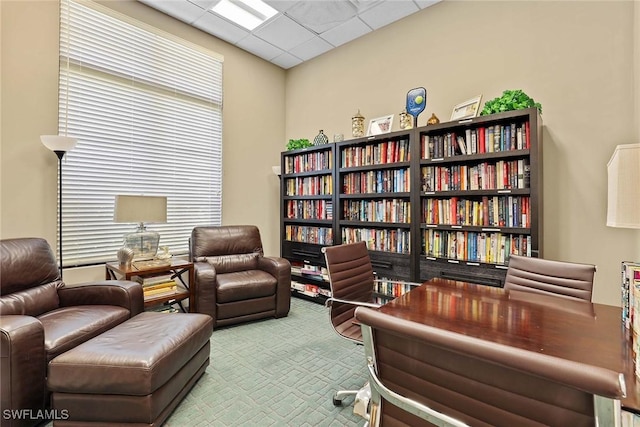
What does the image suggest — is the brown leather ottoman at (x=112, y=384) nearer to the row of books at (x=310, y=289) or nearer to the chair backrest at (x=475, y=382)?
the chair backrest at (x=475, y=382)

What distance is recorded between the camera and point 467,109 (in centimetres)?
277

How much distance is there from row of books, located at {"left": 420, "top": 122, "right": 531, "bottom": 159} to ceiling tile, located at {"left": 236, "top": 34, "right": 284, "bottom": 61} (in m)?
2.56

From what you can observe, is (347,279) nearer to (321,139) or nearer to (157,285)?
(157,285)

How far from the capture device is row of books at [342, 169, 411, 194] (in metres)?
3.04

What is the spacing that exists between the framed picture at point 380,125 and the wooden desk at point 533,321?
2184 millimetres

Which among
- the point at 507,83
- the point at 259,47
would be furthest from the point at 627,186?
the point at 259,47

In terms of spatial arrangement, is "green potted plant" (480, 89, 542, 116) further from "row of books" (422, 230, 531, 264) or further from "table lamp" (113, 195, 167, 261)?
"table lamp" (113, 195, 167, 261)

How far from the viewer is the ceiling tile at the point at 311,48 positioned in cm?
385

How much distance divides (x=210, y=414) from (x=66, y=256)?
2168 millimetres

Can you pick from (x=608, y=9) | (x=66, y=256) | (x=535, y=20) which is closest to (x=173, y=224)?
(x=66, y=256)

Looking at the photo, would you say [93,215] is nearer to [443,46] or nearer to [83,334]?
[83,334]

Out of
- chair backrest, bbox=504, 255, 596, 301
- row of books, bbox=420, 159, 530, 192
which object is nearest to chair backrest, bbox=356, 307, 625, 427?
chair backrest, bbox=504, 255, 596, 301

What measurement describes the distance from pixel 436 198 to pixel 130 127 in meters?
3.32

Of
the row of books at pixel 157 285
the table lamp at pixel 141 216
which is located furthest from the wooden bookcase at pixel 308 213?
the table lamp at pixel 141 216
